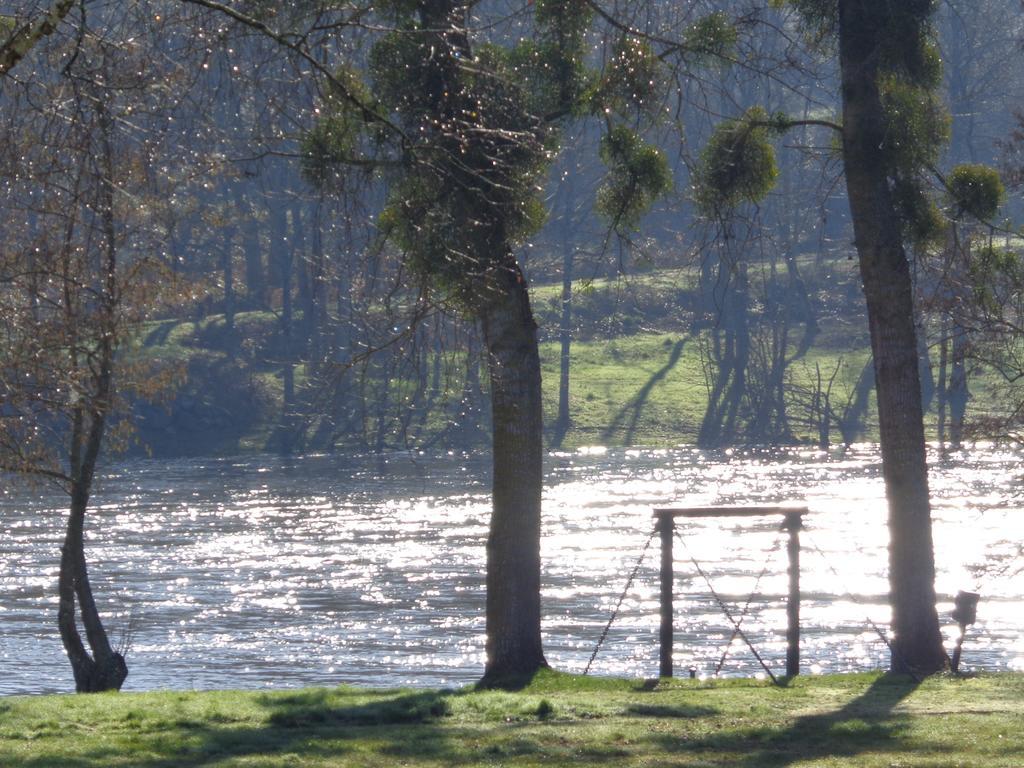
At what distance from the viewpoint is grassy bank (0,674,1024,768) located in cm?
778

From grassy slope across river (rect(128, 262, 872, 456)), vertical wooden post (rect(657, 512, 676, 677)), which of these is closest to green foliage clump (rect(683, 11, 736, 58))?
vertical wooden post (rect(657, 512, 676, 677))

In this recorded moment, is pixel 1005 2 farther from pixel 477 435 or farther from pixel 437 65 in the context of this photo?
pixel 437 65

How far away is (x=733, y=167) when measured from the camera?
13242 mm

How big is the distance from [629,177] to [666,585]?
3459mm

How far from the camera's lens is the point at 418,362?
11.7m

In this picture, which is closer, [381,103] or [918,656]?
[381,103]

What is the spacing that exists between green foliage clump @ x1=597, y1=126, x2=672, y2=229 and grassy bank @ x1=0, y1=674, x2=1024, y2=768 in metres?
4.24

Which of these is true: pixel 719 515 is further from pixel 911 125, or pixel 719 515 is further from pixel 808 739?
pixel 808 739

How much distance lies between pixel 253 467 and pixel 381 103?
118 feet

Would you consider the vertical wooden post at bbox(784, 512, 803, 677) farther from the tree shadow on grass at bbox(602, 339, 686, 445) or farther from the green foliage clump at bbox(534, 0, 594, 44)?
the tree shadow on grass at bbox(602, 339, 686, 445)

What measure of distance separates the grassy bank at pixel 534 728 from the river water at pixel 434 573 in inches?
95.9

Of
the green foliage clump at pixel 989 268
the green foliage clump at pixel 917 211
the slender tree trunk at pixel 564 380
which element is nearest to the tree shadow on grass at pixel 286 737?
the green foliage clump at pixel 917 211

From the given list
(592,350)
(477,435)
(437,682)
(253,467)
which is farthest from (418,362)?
(592,350)

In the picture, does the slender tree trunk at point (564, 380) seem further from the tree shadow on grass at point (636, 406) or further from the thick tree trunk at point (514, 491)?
the thick tree trunk at point (514, 491)
